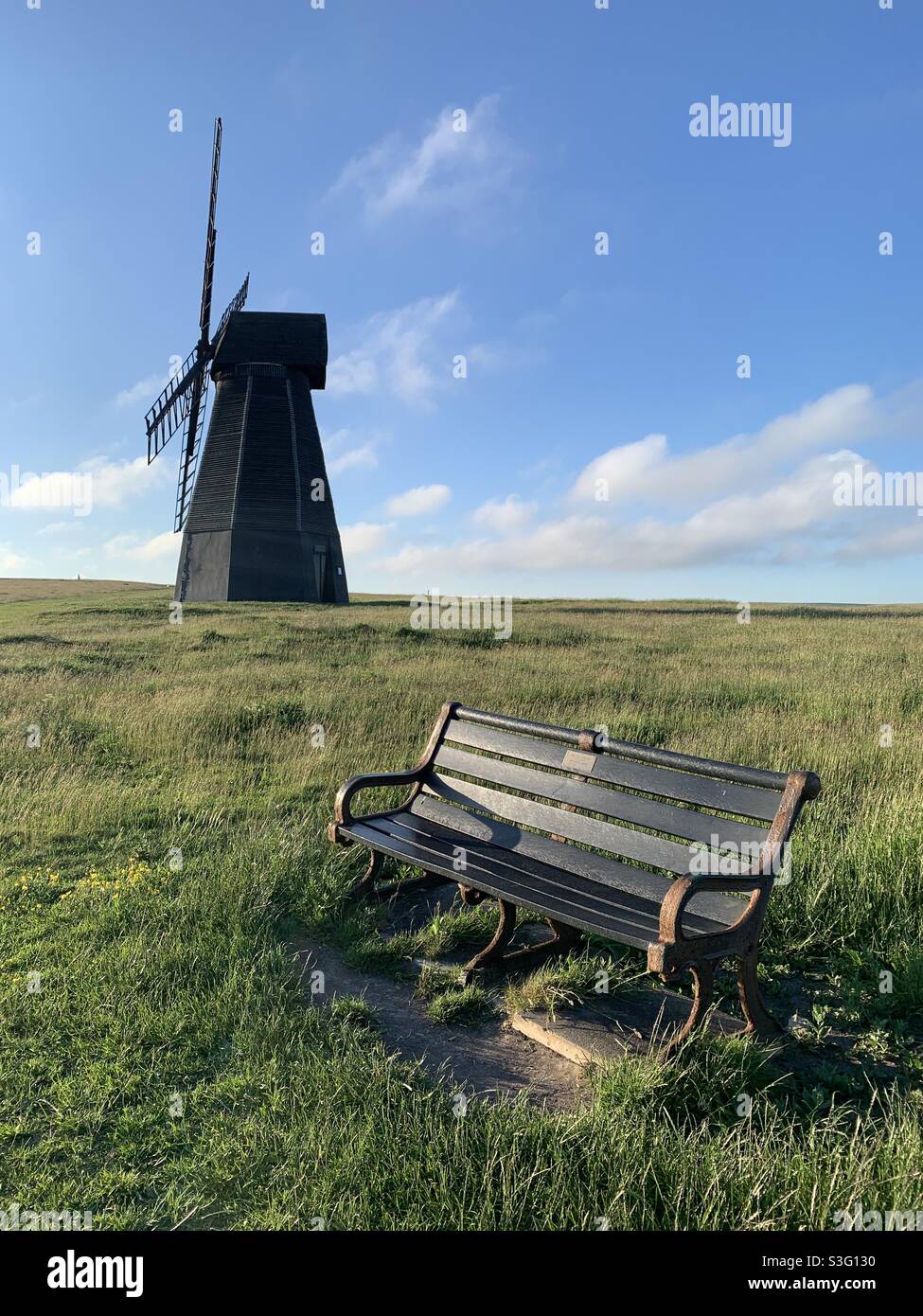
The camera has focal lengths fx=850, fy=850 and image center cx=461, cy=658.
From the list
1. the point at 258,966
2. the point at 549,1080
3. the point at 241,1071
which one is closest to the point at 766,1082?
the point at 549,1080

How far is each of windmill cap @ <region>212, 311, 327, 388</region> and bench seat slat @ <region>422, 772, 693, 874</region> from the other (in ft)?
92.6

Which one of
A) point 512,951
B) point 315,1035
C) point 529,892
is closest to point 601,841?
point 529,892

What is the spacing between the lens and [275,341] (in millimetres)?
30859

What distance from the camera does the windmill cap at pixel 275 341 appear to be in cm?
3062

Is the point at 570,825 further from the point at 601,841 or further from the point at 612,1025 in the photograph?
the point at 612,1025

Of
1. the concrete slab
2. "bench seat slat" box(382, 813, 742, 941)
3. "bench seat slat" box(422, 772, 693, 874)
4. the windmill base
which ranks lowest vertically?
the concrete slab

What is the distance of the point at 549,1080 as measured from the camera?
3.18 m

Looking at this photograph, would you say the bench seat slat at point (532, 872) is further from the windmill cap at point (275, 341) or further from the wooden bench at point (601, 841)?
the windmill cap at point (275, 341)

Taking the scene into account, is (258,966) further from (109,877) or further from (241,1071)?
(109,877)

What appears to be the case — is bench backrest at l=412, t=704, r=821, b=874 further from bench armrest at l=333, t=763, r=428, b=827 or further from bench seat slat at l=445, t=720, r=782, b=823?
bench armrest at l=333, t=763, r=428, b=827

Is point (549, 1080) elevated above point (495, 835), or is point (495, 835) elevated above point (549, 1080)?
point (495, 835)

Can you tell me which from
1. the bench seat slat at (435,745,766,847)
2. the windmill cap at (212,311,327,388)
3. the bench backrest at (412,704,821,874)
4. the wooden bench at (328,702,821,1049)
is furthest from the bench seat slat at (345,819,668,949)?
the windmill cap at (212,311,327,388)

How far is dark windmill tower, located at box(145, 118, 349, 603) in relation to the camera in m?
29.9
